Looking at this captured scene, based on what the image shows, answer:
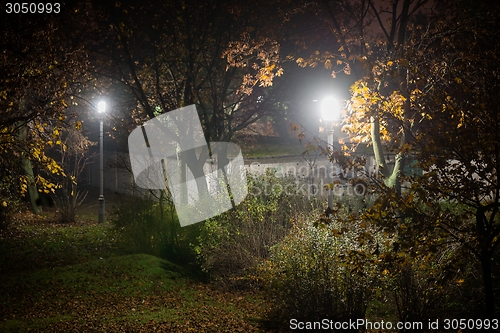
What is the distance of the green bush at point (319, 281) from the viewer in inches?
269

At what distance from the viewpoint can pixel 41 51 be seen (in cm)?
952

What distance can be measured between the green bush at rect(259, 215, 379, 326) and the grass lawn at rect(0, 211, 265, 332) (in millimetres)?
907

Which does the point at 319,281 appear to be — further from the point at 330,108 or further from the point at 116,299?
the point at 330,108

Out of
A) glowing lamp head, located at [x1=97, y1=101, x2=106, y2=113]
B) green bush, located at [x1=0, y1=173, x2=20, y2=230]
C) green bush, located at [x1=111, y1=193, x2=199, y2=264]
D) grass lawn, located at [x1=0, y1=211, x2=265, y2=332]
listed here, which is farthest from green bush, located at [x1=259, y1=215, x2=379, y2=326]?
glowing lamp head, located at [x1=97, y1=101, x2=106, y2=113]

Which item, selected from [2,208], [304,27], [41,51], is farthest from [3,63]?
[304,27]

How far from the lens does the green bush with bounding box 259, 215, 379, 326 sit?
6.84m

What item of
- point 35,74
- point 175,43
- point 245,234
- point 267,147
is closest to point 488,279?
point 245,234

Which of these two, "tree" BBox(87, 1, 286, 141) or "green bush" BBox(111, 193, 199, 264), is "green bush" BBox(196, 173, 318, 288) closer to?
"green bush" BBox(111, 193, 199, 264)

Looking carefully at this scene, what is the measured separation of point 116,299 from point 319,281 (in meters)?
4.33

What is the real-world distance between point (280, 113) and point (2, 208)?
10.6 m

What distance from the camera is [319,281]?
7008mm

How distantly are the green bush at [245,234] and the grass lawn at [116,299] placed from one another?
1.47ft

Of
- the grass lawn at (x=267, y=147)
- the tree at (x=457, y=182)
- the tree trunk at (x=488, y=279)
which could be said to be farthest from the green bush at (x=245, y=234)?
the grass lawn at (x=267, y=147)

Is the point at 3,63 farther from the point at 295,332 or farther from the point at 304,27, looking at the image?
the point at 304,27
